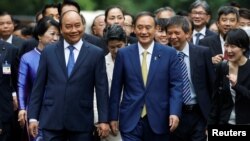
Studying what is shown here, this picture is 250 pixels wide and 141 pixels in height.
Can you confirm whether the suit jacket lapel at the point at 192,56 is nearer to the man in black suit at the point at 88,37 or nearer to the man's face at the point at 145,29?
the man's face at the point at 145,29

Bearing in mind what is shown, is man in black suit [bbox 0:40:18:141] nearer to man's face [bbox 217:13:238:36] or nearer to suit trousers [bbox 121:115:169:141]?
suit trousers [bbox 121:115:169:141]

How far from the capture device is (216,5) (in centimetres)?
3359

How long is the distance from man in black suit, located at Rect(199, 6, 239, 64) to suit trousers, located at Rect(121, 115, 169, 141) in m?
2.60

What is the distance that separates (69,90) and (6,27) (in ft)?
20.1

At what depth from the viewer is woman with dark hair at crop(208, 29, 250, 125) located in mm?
13984

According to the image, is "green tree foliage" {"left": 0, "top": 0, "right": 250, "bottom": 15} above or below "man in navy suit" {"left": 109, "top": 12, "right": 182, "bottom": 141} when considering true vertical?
below

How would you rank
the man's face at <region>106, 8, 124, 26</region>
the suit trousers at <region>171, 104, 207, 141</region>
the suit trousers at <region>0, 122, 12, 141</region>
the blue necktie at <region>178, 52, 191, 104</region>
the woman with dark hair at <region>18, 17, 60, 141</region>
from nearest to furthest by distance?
the blue necktie at <region>178, 52, 191, 104</region> < the suit trousers at <region>171, 104, 207, 141</region> < the woman with dark hair at <region>18, 17, 60, 141</region> < the suit trousers at <region>0, 122, 12, 141</region> < the man's face at <region>106, 8, 124, 26</region>

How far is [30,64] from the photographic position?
15242 mm

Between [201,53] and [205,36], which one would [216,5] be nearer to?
[205,36]

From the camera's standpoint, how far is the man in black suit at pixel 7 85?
51.5ft

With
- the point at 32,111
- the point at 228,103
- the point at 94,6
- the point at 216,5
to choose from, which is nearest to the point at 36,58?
the point at 32,111

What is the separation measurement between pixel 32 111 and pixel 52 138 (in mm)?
424

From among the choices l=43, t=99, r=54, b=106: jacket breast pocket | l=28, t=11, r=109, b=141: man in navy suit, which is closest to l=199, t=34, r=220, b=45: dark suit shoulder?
l=28, t=11, r=109, b=141: man in navy suit

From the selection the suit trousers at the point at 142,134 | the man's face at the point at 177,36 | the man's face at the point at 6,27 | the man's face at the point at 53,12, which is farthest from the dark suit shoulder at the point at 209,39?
the man's face at the point at 6,27
